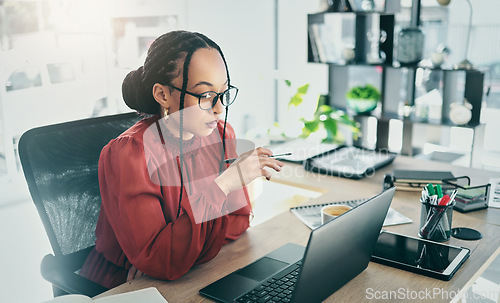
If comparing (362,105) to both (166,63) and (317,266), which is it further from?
(317,266)

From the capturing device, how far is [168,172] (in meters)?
1.24

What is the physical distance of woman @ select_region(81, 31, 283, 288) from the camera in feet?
Answer: 3.74

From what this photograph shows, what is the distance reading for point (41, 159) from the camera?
1.34m

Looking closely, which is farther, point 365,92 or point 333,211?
point 365,92

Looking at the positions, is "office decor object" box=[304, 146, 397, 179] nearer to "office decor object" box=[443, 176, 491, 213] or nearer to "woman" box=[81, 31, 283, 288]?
"office decor object" box=[443, 176, 491, 213]

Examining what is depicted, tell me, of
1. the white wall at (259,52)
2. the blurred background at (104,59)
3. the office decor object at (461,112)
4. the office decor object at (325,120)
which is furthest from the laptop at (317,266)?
the white wall at (259,52)

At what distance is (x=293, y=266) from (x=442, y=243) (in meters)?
0.42

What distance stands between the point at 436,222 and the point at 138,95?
845mm

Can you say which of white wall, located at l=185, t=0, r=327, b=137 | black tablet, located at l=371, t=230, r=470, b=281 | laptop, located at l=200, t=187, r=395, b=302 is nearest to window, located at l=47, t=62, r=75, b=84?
white wall, located at l=185, t=0, r=327, b=137

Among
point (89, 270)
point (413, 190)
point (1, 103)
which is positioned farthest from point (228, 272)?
point (1, 103)

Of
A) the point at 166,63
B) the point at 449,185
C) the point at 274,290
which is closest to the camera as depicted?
the point at 274,290

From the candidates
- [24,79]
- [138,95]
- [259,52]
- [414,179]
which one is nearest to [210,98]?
[138,95]

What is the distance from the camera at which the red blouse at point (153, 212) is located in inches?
44.8

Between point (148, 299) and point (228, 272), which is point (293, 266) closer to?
point (228, 272)
